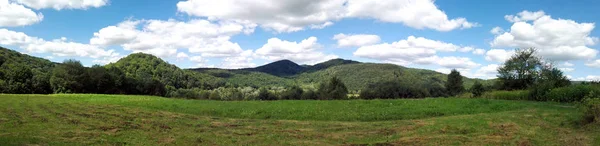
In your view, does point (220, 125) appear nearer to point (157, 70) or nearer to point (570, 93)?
point (570, 93)

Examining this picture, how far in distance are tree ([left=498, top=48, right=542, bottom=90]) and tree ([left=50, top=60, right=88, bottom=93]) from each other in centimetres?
7774

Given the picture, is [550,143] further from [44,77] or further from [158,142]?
[44,77]

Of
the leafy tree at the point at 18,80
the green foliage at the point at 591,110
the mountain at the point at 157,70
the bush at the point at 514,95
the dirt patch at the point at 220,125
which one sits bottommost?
the dirt patch at the point at 220,125

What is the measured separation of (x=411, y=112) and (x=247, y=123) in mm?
12162

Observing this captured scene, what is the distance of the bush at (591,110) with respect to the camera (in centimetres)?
1783

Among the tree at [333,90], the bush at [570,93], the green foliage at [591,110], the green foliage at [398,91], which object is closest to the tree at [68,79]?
the tree at [333,90]

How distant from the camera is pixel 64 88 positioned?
71312 mm

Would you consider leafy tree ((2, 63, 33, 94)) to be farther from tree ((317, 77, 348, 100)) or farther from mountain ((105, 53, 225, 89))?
tree ((317, 77, 348, 100))

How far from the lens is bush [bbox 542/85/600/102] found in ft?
113

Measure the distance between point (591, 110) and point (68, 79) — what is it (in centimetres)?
8011

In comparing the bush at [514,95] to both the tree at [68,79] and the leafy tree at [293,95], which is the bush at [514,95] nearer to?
the leafy tree at [293,95]

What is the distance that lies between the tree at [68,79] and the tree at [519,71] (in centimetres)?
7774

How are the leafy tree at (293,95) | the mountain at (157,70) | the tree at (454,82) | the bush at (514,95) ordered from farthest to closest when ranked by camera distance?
1. the mountain at (157,70)
2. the leafy tree at (293,95)
3. the tree at (454,82)
4. the bush at (514,95)

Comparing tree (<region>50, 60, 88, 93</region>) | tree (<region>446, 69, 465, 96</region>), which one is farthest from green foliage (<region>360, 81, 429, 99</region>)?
tree (<region>50, 60, 88, 93</region>)
